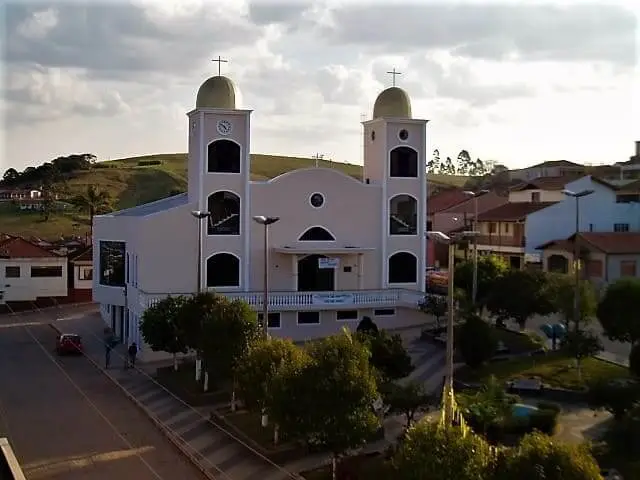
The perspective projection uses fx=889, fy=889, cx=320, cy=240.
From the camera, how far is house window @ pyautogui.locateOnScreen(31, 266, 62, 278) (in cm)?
4900

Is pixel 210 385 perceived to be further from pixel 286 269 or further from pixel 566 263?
pixel 566 263

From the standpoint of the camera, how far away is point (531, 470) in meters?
11.5

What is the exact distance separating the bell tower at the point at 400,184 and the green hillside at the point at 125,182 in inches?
1686

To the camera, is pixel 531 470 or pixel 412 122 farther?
pixel 412 122

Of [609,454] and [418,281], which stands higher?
[418,281]

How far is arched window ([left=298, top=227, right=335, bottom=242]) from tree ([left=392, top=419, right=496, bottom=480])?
23.8 meters

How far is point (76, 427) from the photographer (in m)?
23.0

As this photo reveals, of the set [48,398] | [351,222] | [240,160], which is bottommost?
[48,398]

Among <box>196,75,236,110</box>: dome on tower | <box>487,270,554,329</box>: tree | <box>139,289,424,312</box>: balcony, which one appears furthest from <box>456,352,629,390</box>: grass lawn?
<box>196,75,236,110</box>: dome on tower

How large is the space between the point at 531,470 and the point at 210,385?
16301mm

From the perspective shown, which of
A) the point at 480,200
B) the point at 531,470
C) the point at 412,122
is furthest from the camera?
the point at 480,200

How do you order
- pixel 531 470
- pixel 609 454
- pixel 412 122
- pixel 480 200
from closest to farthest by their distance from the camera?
pixel 531 470
pixel 609 454
pixel 412 122
pixel 480 200

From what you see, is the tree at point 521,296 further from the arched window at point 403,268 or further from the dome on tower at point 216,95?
the dome on tower at point 216,95

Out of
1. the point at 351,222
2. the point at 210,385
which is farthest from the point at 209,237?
the point at 210,385
